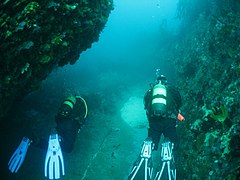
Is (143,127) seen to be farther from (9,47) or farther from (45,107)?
(9,47)

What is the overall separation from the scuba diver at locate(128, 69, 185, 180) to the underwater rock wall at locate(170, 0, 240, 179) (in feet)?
2.18

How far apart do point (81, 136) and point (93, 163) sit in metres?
1.55

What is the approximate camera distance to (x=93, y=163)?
8641 millimetres

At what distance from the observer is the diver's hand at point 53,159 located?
7.04 m

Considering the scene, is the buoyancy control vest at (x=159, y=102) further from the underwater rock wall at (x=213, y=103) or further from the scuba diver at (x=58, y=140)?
the scuba diver at (x=58, y=140)

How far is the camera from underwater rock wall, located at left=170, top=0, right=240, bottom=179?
233 inches

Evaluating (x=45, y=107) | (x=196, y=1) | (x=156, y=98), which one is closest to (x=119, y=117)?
(x=45, y=107)

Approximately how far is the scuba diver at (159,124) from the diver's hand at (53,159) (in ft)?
6.13

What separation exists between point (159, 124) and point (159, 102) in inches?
27.3

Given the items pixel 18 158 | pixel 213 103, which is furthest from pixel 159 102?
pixel 18 158

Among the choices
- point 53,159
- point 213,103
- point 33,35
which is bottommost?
point 53,159

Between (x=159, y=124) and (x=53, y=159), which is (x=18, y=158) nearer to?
(x=53, y=159)

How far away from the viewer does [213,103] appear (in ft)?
24.9

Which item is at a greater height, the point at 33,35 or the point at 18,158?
the point at 33,35
